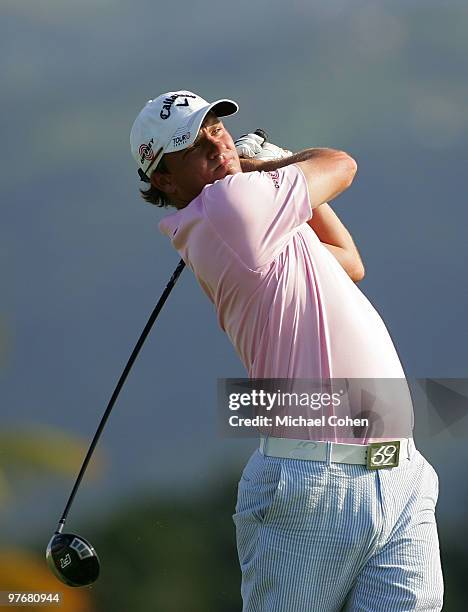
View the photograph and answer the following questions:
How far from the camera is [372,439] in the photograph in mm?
1703

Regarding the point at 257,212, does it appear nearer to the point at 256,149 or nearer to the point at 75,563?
the point at 256,149

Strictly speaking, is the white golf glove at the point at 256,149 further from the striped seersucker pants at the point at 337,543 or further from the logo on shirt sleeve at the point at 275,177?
the striped seersucker pants at the point at 337,543

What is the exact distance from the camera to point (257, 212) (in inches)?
68.5

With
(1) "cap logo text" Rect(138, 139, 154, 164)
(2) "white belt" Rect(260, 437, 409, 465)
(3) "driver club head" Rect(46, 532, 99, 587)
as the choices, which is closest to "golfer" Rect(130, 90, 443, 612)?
(2) "white belt" Rect(260, 437, 409, 465)

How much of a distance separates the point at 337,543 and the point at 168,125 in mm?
733

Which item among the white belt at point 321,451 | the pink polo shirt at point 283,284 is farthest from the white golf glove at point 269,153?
the white belt at point 321,451

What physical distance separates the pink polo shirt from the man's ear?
0.17m

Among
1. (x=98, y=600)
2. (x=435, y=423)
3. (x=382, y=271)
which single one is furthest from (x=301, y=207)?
(x=98, y=600)

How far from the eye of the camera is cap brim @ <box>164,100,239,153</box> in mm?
1867

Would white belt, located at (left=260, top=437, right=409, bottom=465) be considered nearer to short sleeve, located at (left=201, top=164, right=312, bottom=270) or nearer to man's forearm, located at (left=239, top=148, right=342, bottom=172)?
short sleeve, located at (left=201, top=164, right=312, bottom=270)

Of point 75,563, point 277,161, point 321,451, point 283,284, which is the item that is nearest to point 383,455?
point 321,451

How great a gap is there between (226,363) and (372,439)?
1566 mm

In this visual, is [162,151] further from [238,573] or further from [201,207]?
[238,573]

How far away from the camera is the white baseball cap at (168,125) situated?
189 cm
